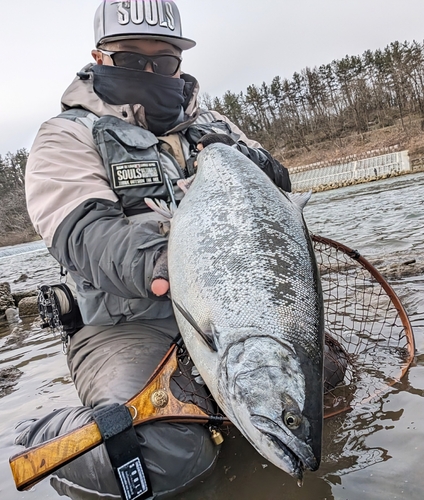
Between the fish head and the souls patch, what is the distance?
1.56m

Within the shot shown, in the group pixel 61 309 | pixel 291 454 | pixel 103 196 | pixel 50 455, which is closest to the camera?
pixel 291 454

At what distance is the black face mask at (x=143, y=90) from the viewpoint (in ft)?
10.5

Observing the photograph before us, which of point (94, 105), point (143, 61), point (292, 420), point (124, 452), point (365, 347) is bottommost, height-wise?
point (365, 347)

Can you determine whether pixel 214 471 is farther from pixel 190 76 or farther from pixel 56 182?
pixel 190 76

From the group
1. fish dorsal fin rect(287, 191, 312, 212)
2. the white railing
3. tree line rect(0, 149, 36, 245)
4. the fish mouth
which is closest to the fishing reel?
fish dorsal fin rect(287, 191, 312, 212)

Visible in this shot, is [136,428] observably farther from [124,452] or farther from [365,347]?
[365,347]

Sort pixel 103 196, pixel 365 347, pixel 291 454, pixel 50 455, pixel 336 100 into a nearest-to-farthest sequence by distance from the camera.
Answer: pixel 291 454 < pixel 50 455 < pixel 103 196 < pixel 365 347 < pixel 336 100

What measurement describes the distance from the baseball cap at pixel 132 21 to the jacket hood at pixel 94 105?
0.29 m

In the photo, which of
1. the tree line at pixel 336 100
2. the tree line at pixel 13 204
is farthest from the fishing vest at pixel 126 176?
the tree line at pixel 13 204

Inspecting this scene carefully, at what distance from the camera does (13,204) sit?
67.4 metres

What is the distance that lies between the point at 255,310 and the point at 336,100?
2784 inches

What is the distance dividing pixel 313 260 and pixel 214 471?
3.86 feet

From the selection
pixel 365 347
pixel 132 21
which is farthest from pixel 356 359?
pixel 132 21

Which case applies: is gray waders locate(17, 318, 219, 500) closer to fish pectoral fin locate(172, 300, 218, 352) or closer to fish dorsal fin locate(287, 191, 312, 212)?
fish pectoral fin locate(172, 300, 218, 352)
